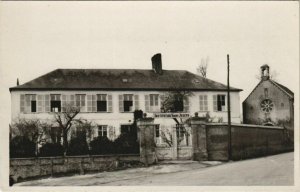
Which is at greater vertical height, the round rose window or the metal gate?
the round rose window

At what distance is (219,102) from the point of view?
1494cm

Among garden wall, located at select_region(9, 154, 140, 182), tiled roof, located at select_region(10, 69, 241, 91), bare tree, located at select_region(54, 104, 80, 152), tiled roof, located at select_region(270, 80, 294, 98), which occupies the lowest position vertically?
garden wall, located at select_region(9, 154, 140, 182)

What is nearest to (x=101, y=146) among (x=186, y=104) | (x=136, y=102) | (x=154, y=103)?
(x=136, y=102)

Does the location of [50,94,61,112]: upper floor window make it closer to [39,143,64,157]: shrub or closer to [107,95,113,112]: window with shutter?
[39,143,64,157]: shrub

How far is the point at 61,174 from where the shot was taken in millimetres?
13984

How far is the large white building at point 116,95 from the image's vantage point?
45.9 ft

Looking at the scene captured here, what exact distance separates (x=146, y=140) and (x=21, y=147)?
251 cm

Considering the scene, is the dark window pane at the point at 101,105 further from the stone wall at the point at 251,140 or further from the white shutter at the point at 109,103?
the stone wall at the point at 251,140

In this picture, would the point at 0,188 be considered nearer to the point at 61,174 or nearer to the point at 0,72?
the point at 61,174

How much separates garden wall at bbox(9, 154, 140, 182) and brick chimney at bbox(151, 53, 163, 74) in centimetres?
187

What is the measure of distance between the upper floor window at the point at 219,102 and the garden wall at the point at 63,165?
1.84 metres

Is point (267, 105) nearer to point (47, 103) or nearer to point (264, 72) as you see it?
point (264, 72)

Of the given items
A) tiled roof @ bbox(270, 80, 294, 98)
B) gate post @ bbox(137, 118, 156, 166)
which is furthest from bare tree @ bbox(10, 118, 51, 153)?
tiled roof @ bbox(270, 80, 294, 98)

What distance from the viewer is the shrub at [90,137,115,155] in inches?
567
